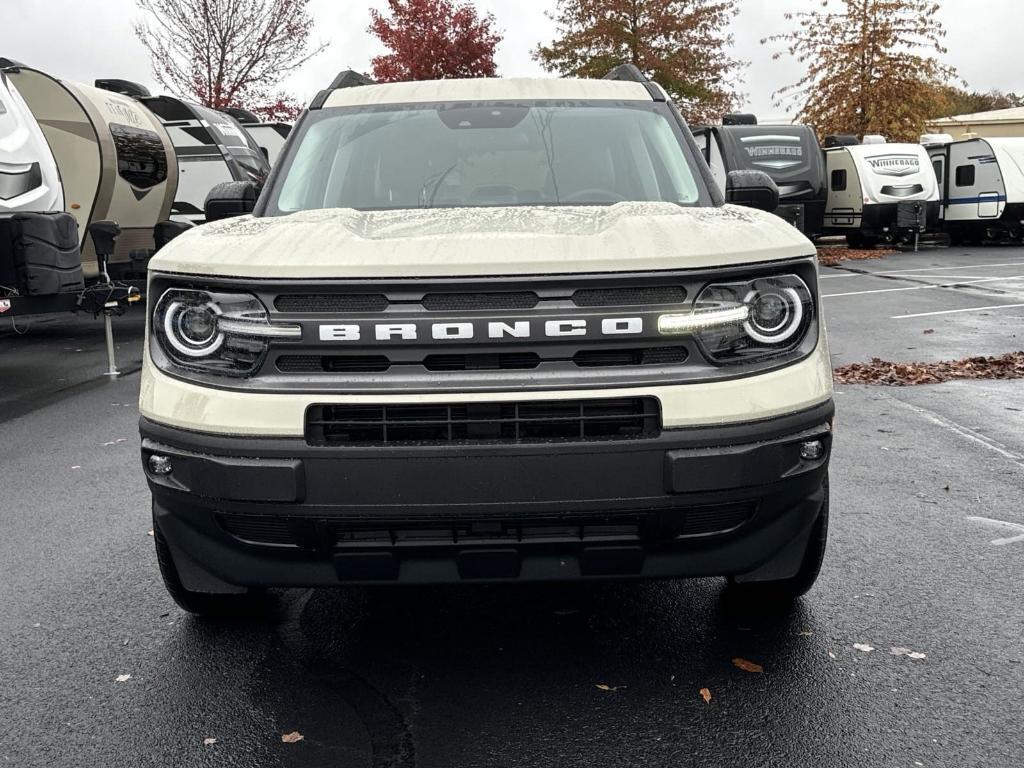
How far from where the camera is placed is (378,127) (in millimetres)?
4383

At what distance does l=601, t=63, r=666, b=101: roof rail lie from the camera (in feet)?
15.1

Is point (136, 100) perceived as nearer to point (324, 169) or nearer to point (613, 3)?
point (324, 169)

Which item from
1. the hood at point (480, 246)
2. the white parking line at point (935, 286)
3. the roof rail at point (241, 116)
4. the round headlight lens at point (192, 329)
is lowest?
the white parking line at point (935, 286)

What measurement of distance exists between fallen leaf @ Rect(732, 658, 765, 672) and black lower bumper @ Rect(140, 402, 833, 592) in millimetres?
427

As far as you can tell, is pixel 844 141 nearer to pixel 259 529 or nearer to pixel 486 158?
pixel 486 158

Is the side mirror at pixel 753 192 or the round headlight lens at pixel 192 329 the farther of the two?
the side mirror at pixel 753 192

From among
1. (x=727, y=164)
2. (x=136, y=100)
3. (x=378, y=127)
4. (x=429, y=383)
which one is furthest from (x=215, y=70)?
(x=429, y=383)

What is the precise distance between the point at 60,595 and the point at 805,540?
9.04 ft

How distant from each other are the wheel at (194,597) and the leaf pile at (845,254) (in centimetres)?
2084

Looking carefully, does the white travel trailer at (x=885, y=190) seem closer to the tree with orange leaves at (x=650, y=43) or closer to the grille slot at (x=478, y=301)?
the tree with orange leaves at (x=650, y=43)

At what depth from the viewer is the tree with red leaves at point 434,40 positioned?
3428cm

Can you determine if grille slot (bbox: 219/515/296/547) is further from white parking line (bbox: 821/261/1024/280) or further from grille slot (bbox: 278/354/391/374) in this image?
white parking line (bbox: 821/261/1024/280)

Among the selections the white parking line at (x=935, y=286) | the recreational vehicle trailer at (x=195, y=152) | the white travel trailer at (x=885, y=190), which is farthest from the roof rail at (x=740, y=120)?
the recreational vehicle trailer at (x=195, y=152)

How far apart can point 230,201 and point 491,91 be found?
4.02 feet
